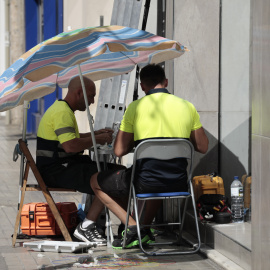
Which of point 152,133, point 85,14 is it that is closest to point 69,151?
point 152,133

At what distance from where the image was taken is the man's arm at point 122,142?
738 centimetres

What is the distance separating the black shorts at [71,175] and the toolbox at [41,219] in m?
0.27

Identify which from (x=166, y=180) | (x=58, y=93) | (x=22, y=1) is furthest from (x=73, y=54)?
(x=22, y=1)

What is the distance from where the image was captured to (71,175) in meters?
7.96

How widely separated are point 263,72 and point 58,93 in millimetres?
12494

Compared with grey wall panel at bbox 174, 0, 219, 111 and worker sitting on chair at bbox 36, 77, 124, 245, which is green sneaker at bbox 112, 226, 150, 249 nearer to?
worker sitting on chair at bbox 36, 77, 124, 245

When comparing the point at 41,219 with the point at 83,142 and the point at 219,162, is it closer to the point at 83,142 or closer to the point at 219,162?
the point at 83,142

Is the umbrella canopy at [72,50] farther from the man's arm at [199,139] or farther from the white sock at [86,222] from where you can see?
the white sock at [86,222]

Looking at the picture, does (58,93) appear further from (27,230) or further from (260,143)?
(260,143)

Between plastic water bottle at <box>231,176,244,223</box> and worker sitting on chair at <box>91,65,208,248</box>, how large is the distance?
71 cm

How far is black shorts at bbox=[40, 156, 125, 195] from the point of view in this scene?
7939mm

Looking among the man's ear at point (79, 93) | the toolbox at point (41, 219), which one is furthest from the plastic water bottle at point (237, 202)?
the man's ear at point (79, 93)

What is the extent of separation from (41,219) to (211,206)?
1.66 m

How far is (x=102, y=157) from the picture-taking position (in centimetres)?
834
